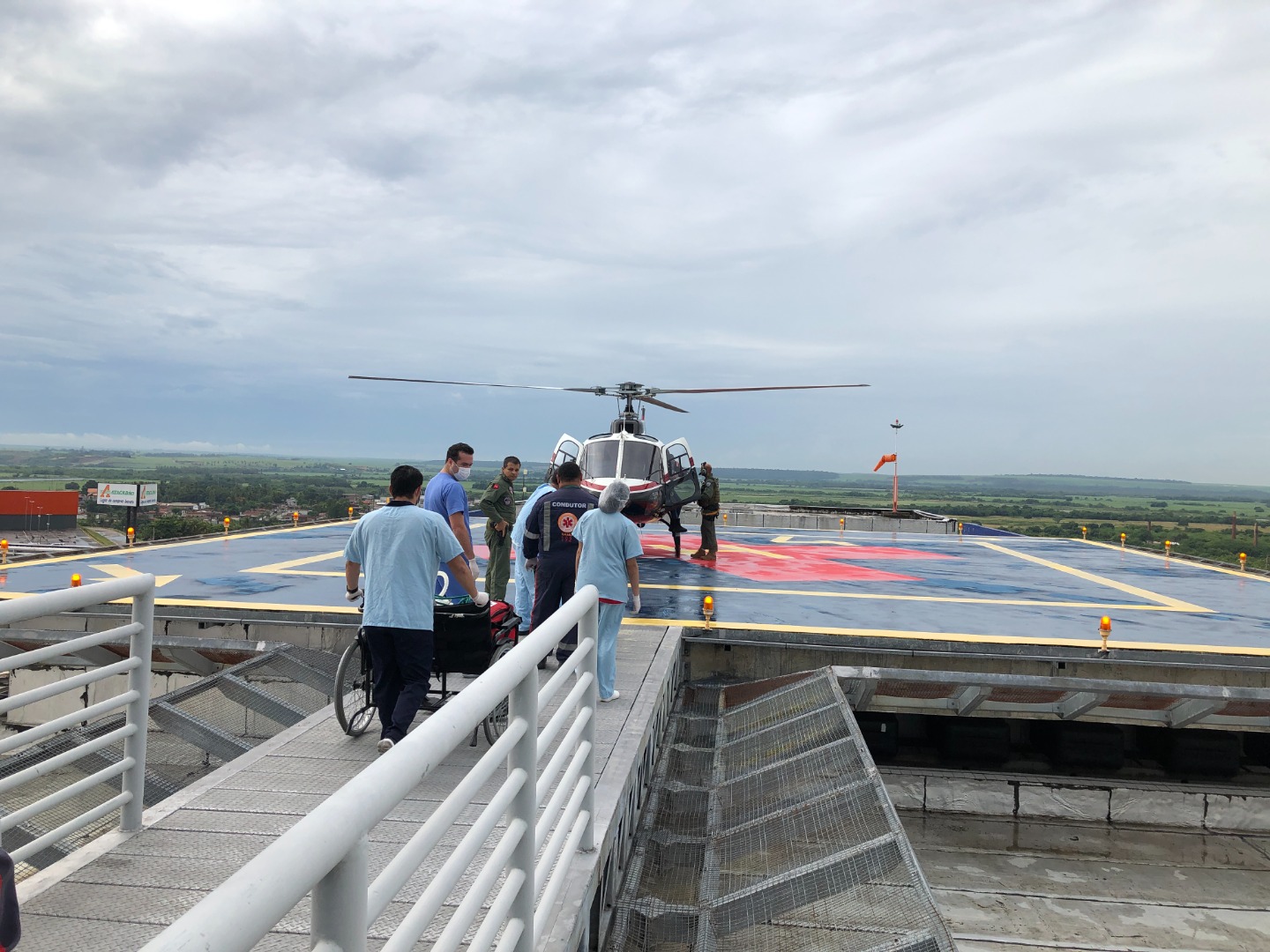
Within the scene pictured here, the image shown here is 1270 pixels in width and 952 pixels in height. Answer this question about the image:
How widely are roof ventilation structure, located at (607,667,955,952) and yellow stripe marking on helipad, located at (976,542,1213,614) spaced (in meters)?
9.27

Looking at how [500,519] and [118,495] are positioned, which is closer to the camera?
[500,519]

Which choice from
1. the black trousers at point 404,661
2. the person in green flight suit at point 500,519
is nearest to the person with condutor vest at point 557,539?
the person in green flight suit at point 500,519

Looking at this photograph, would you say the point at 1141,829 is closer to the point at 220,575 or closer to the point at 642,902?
the point at 642,902

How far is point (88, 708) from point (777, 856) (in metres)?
3.65

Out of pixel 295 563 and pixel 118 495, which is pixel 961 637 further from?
pixel 118 495

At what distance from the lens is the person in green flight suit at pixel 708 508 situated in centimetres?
1498

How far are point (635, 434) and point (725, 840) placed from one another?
12.0 m

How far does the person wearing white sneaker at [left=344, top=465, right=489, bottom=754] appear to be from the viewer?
17.0 ft

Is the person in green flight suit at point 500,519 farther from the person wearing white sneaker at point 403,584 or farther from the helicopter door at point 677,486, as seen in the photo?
the helicopter door at point 677,486

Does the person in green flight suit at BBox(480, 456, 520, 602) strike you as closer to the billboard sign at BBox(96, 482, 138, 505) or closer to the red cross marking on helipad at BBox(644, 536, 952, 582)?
the red cross marking on helipad at BBox(644, 536, 952, 582)

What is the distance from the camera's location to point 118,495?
63.7 ft

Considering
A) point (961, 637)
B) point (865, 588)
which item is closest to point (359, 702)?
point (961, 637)

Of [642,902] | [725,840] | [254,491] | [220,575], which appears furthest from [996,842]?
[254,491]

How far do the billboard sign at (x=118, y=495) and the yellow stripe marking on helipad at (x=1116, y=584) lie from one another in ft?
67.9
